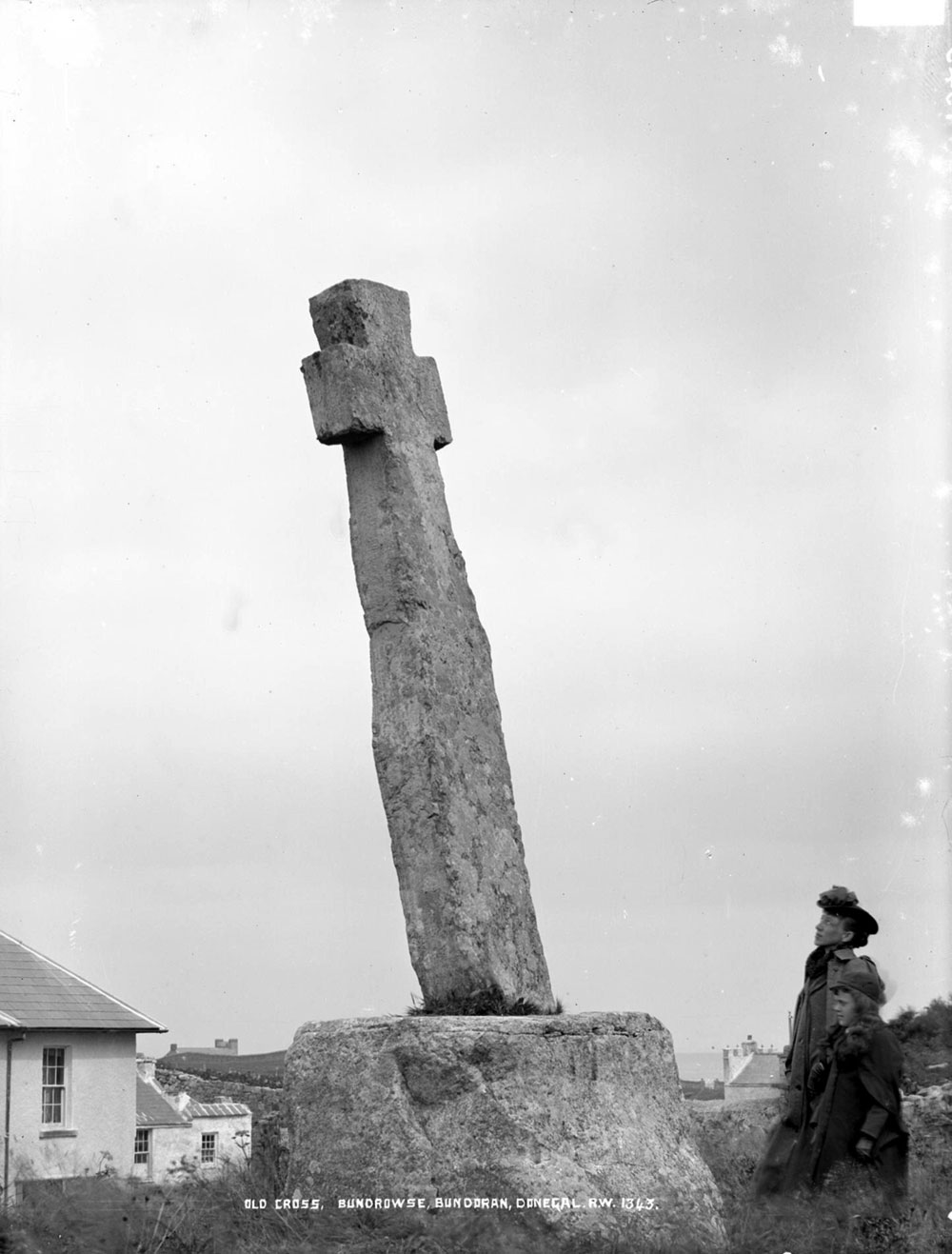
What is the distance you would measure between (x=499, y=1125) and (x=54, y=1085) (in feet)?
76.8

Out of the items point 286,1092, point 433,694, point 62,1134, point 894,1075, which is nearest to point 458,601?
point 433,694

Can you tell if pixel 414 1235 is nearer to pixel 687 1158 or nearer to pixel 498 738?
pixel 687 1158

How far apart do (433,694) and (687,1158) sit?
7.20ft

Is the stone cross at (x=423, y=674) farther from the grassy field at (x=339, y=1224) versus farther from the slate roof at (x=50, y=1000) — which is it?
the slate roof at (x=50, y=1000)

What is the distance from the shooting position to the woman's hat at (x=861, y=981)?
7055mm

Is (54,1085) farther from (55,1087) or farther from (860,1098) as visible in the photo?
(860,1098)

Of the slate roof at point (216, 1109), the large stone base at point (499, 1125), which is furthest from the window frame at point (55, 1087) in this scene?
the large stone base at point (499, 1125)

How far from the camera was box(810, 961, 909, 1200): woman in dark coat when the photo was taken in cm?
679

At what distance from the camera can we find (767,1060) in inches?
514

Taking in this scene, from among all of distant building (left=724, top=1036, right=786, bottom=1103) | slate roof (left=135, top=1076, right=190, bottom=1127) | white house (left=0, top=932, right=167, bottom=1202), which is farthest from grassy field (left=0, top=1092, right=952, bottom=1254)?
slate roof (left=135, top=1076, right=190, bottom=1127)

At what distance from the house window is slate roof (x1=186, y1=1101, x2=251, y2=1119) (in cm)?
304

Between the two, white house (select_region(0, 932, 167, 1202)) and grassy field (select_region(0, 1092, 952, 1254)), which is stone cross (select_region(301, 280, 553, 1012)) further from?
white house (select_region(0, 932, 167, 1202))

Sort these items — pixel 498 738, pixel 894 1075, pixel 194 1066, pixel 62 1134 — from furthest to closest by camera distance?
pixel 194 1066, pixel 62 1134, pixel 498 738, pixel 894 1075

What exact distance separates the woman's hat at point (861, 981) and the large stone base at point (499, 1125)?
1130mm
